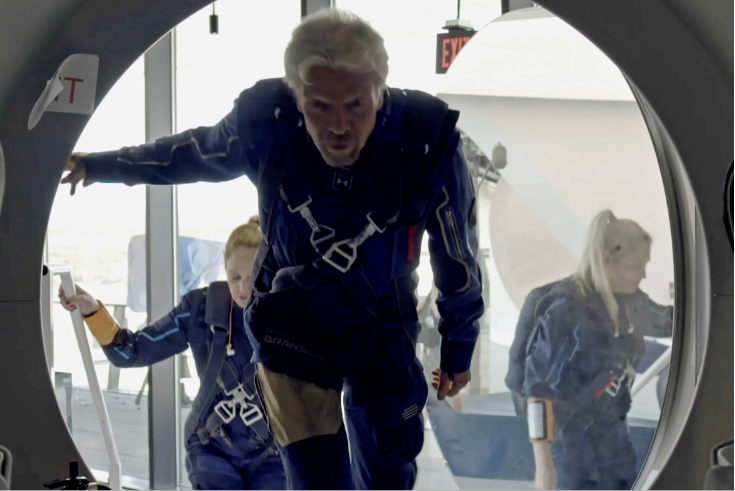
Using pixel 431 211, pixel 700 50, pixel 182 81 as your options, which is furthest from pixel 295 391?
pixel 182 81

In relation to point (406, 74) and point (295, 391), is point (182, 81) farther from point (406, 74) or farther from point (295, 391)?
point (295, 391)

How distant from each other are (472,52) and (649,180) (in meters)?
0.62

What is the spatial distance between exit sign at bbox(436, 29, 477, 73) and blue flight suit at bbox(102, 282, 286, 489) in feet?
3.05

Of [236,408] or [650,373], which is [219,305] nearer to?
[236,408]

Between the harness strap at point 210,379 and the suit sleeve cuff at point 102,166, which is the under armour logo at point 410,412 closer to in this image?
the suit sleeve cuff at point 102,166

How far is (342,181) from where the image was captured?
1.15 m

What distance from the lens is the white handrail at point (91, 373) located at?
154 centimetres

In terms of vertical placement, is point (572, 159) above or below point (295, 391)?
above

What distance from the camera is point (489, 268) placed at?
2322 mm

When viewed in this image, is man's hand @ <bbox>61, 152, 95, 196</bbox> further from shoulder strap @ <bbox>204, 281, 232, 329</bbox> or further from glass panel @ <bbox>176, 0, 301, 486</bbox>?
glass panel @ <bbox>176, 0, 301, 486</bbox>

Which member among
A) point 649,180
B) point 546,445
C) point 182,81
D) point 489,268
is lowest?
point 546,445

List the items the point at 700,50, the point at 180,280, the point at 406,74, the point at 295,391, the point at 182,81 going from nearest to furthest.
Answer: the point at 700,50 < the point at 295,391 < the point at 406,74 < the point at 182,81 < the point at 180,280

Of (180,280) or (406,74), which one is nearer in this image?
(406,74)

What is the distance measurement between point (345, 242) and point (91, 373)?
893 mm
